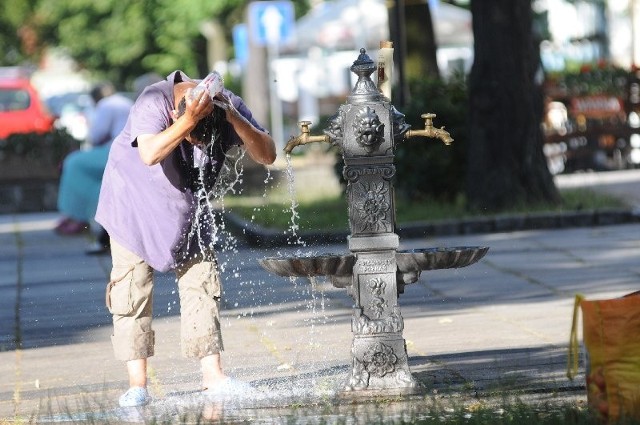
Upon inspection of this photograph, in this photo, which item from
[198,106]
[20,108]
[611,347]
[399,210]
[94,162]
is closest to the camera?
[611,347]

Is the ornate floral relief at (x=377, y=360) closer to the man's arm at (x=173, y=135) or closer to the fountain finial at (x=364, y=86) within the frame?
the fountain finial at (x=364, y=86)

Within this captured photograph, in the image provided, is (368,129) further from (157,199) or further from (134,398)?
(134,398)

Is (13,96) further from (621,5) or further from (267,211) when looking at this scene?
(621,5)

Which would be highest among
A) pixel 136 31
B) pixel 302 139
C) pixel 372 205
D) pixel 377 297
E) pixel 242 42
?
pixel 136 31

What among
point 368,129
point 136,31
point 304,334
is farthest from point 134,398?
point 136,31

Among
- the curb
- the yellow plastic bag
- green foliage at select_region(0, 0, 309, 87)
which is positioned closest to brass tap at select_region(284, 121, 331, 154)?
the yellow plastic bag

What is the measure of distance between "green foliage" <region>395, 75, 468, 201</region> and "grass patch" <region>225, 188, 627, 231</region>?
0.51 ft

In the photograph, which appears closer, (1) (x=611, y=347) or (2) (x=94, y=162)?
(1) (x=611, y=347)

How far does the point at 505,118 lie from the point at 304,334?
703 cm

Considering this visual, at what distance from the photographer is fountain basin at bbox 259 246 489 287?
6516 millimetres

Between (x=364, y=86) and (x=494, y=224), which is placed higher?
(x=364, y=86)

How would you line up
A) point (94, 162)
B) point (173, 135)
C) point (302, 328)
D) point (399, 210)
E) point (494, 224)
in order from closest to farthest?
point (173, 135)
point (302, 328)
point (494, 224)
point (94, 162)
point (399, 210)

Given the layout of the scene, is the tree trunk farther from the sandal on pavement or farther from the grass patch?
the sandal on pavement

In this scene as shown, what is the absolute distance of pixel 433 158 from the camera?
16.5 metres
